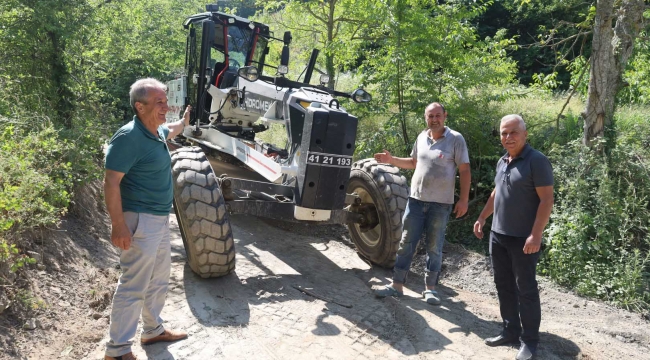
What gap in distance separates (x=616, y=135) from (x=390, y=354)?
504cm

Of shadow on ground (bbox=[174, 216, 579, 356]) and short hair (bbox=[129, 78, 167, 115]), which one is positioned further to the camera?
shadow on ground (bbox=[174, 216, 579, 356])

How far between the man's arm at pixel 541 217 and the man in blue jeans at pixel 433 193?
1.02 metres

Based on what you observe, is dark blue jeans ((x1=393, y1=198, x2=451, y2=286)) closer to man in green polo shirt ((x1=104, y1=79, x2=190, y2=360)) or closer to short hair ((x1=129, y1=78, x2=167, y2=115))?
man in green polo shirt ((x1=104, y1=79, x2=190, y2=360))

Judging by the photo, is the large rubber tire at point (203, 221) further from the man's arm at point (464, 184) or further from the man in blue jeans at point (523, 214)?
the man in blue jeans at point (523, 214)

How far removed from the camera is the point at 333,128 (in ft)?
15.4

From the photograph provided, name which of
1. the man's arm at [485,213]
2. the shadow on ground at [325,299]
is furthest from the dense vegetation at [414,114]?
the man's arm at [485,213]

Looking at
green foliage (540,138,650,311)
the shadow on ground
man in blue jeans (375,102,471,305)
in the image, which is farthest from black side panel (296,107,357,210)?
green foliage (540,138,650,311)

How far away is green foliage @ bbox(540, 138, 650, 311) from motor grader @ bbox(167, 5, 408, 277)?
1.99 m

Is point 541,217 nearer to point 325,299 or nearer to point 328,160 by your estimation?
point 328,160

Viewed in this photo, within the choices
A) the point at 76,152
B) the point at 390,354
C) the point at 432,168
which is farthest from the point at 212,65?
the point at 390,354

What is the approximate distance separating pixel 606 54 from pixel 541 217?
414cm

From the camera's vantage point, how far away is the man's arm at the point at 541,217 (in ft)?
11.6

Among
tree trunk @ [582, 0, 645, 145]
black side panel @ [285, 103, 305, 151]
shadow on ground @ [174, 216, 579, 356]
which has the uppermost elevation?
tree trunk @ [582, 0, 645, 145]

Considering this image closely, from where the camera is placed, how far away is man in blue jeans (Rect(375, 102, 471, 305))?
15.1 feet
